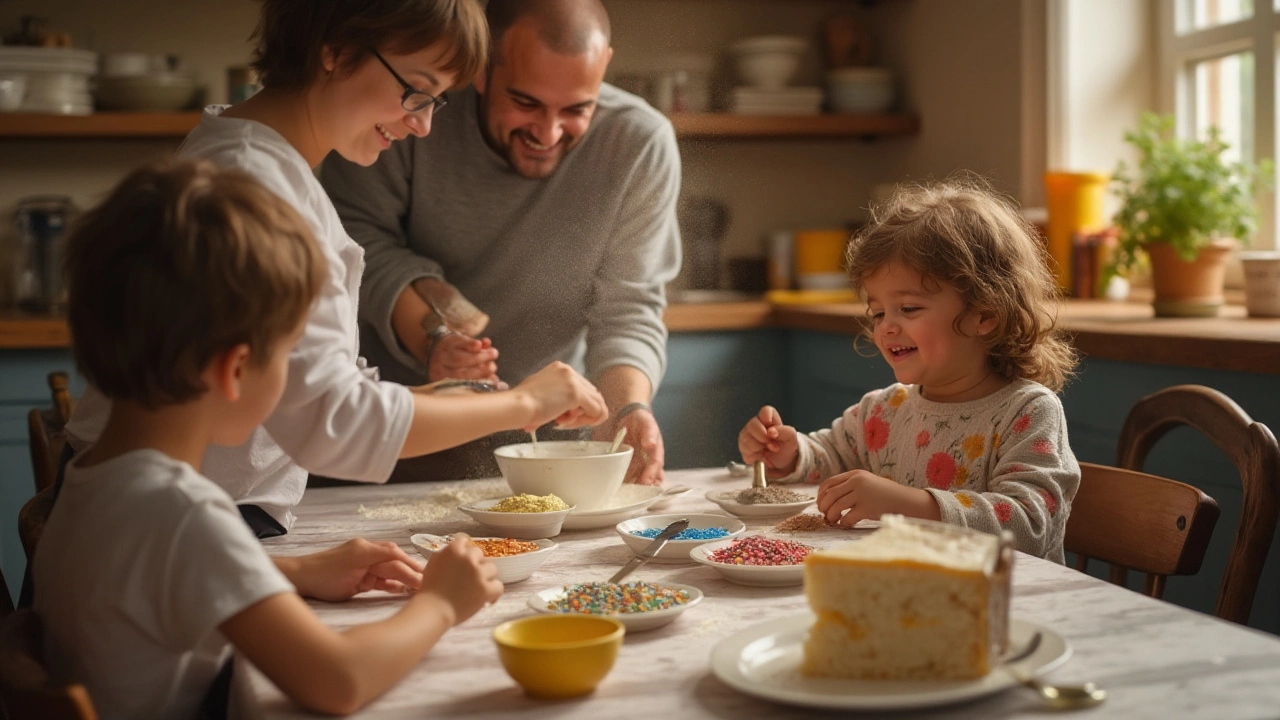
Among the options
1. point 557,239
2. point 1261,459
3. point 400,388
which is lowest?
point 1261,459

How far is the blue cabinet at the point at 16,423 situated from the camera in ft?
10.1

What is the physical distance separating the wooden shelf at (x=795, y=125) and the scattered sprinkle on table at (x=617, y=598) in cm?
270

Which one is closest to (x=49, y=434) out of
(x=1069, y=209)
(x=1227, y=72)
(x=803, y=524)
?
(x=803, y=524)

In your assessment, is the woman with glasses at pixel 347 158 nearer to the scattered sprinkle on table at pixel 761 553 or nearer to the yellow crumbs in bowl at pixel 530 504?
the yellow crumbs in bowl at pixel 530 504

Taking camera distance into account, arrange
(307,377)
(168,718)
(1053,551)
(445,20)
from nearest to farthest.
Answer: (168,718)
(307,377)
(445,20)
(1053,551)

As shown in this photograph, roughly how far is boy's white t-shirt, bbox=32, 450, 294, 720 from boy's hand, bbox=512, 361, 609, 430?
18.6 inches

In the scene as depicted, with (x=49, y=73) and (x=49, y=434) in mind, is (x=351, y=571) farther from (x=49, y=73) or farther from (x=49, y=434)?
(x=49, y=73)

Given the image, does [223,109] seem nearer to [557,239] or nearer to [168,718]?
[168,718]

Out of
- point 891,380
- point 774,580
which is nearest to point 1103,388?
point 891,380

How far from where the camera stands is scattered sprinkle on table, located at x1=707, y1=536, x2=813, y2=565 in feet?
3.81

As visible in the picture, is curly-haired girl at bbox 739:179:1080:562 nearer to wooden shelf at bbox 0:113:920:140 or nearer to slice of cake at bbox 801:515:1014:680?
slice of cake at bbox 801:515:1014:680

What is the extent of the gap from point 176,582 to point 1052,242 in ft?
8.90

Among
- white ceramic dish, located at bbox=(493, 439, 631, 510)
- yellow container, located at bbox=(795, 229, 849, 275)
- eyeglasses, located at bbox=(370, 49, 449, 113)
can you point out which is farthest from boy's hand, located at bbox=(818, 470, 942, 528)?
yellow container, located at bbox=(795, 229, 849, 275)

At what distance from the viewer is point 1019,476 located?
4.62 ft
